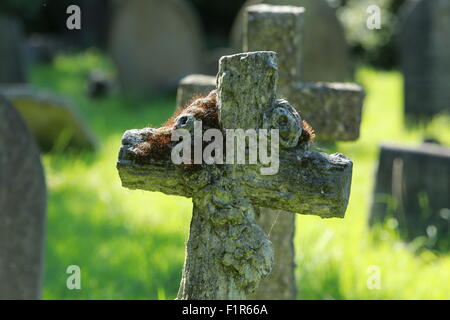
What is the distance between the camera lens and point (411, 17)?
8305mm

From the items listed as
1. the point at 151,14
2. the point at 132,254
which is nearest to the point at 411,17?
the point at 151,14

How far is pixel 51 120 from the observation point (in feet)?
21.6

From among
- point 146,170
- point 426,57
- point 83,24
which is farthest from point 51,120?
point 83,24

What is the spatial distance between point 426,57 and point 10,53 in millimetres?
5554

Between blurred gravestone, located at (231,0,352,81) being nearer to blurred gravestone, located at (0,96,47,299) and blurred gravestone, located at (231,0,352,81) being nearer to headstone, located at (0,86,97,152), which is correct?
Result: headstone, located at (0,86,97,152)

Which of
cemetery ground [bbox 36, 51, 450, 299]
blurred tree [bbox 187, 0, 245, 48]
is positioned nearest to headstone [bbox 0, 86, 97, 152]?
cemetery ground [bbox 36, 51, 450, 299]

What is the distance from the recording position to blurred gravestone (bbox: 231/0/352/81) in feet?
28.1

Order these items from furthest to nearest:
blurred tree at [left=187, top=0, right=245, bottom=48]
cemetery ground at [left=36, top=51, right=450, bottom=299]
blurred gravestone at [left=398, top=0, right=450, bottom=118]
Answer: blurred tree at [left=187, top=0, right=245, bottom=48] < blurred gravestone at [left=398, top=0, right=450, bottom=118] < cemetery ground at [left=36, top=51, right=450, bottom=299]

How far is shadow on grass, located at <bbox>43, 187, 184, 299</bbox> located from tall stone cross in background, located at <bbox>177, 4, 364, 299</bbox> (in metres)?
0.76

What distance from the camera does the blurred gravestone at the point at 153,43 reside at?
10.0m

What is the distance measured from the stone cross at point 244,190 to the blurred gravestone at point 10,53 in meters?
8.45

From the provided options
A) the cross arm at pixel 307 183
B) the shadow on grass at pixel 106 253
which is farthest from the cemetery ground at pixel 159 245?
the cross arm at pixel 307 183

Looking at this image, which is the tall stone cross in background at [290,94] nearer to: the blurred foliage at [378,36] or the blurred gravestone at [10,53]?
the blurred gravestone at [10,53]
